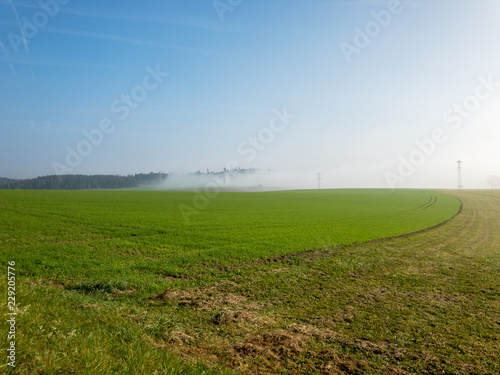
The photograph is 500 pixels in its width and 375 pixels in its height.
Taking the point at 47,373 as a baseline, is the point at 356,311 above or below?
below

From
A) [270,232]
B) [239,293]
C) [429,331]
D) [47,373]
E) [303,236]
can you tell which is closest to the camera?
[47,373]

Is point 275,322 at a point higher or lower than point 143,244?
lower

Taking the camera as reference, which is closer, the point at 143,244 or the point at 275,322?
the point at 275,322

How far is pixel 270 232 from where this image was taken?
26.9 metres

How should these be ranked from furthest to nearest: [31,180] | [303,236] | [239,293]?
[31,180] < [303,236] < [239,293]

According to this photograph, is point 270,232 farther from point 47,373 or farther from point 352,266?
point 47,373

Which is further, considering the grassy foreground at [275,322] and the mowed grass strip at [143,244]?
the mowed grass strip at [143,244]

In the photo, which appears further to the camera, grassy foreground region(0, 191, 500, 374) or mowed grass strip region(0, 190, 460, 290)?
mowed grass strip region(0, 190, 460, 290)

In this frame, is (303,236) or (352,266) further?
(303,236)

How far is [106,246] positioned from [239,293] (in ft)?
41.7

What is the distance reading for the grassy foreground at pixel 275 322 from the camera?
5.15 m

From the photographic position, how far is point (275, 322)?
9180 mm

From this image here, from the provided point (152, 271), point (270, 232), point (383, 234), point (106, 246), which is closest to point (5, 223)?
point (106, 246)

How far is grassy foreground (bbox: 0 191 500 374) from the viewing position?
5.15 metres
